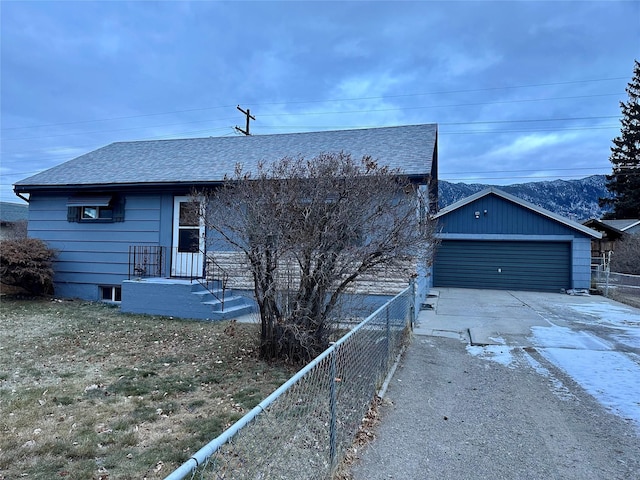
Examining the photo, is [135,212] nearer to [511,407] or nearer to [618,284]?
[511,407]

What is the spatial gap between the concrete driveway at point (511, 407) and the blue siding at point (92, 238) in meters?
7.12

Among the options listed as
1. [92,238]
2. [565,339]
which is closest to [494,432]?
[565,339]

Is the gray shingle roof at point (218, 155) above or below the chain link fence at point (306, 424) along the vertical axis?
above

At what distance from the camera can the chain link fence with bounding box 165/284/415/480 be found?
1721mm

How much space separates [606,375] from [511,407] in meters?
1.98

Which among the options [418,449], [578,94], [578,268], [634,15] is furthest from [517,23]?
[578,94]

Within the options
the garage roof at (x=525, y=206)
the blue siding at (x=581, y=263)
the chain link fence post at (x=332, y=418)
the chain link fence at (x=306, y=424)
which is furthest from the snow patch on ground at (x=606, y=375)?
the blue siding at (x=581, y=263)

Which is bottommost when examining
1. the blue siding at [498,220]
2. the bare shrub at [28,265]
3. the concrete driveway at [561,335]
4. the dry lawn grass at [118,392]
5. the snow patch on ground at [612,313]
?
the dry lawn grass at [118,392]

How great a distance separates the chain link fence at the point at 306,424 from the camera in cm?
172

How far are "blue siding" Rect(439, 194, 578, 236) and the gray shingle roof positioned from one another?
5.68 m

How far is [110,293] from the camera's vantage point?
1082 centimetres

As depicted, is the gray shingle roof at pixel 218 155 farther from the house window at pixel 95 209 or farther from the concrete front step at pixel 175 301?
the concrete front step at pixel 175 301

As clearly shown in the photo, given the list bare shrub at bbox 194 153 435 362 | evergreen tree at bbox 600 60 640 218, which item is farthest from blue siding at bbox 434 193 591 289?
evergreen tree at bbox 600 60 640 218

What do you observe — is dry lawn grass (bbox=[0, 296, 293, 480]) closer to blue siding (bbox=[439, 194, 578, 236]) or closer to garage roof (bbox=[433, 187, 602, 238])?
garage roof (bbox=[433, 187, 602, 238])
